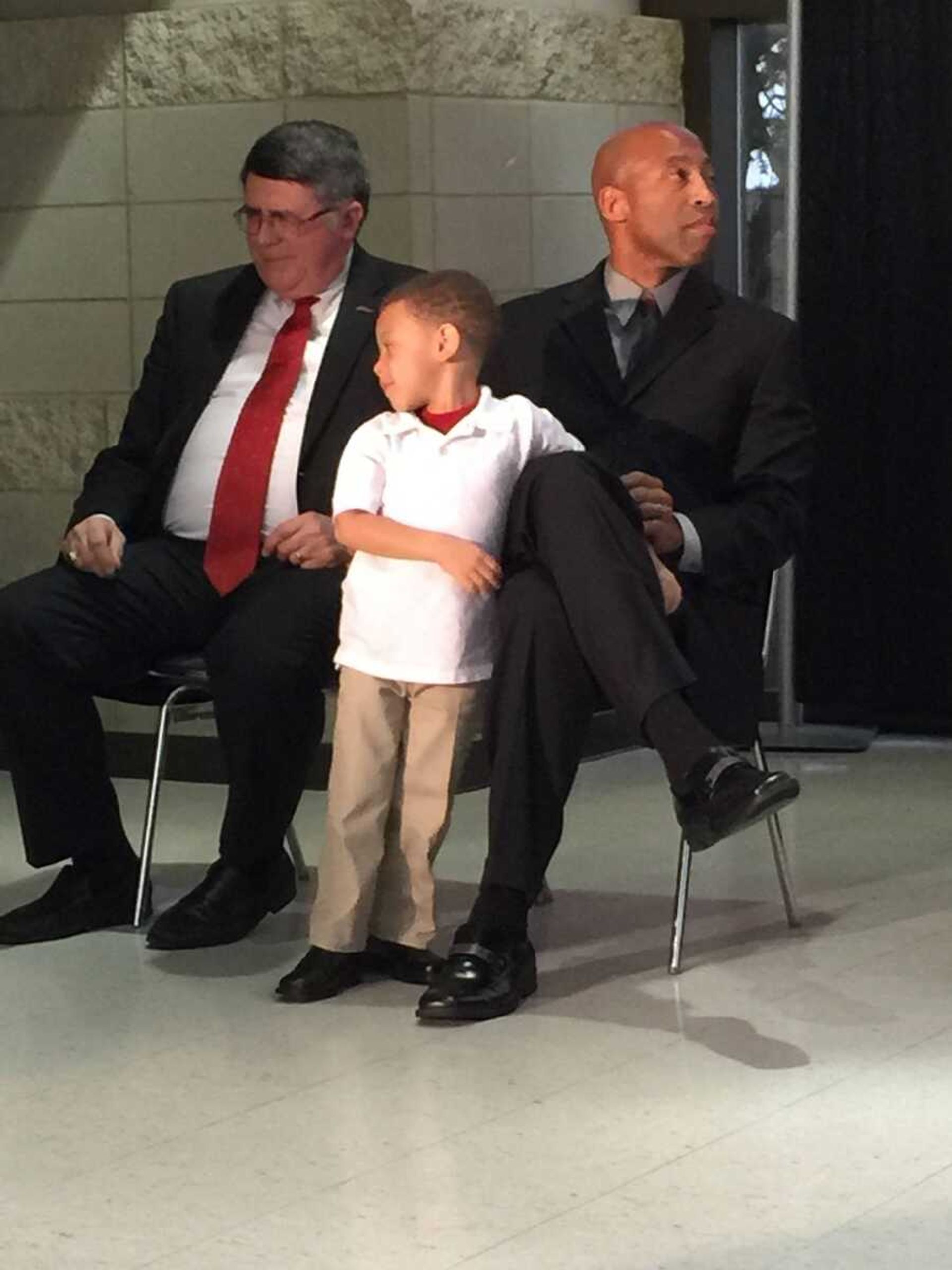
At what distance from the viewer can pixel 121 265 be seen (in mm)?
4895

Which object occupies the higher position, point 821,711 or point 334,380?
point 334,380

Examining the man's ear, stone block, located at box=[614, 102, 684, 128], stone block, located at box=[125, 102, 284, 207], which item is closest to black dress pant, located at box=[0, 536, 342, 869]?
the man's ear

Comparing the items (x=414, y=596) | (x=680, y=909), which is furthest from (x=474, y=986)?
(x=414, y=596)

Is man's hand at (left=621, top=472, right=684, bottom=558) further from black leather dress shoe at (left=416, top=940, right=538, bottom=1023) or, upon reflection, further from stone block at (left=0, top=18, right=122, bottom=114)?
stone block at (left=0, top=18, right=122, bottom=114)

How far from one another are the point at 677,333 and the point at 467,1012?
105 cm

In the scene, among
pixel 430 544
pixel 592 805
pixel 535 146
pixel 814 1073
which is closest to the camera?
pixel 814 1073

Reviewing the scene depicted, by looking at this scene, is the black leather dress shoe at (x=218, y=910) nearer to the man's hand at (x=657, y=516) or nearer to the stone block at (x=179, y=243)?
the man's hand at (x=657, y=516)

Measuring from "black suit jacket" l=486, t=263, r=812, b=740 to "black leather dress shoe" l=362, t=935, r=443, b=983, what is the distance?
52cm

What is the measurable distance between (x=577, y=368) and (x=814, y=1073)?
1.19 meters

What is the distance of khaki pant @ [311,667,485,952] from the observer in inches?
120

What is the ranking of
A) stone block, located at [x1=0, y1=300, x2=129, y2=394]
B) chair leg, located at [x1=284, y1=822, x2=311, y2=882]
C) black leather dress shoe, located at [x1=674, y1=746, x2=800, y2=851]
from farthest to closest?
1. stone block, located at [x1=0, y1=300, x2=129, y2=394]
2. chair leg, located at [x1=284, y1=822, x2=311, y2=882]
3. black leather dress shoe, located at [x1=674, y1=746, x2=800, y2=851]

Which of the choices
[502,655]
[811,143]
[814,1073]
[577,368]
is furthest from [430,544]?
[811,143]

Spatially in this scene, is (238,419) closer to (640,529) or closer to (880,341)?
(640,529)

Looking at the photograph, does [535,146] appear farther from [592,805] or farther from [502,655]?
[502,655]
